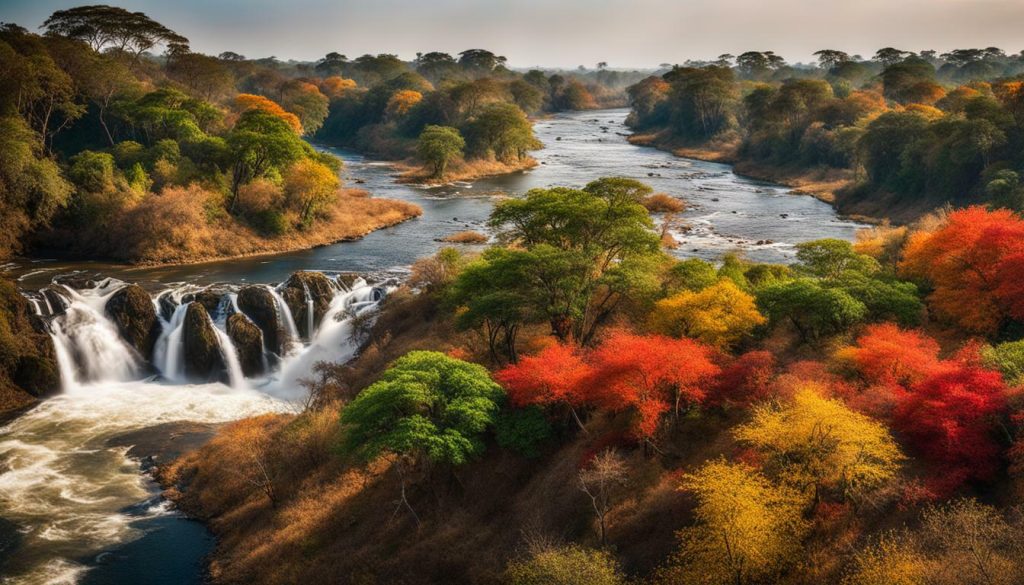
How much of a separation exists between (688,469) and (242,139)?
58.7 meters

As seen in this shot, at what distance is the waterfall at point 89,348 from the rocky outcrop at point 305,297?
1045 centimetres

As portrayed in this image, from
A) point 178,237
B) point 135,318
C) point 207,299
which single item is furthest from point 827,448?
point 178,237

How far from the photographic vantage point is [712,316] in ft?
117

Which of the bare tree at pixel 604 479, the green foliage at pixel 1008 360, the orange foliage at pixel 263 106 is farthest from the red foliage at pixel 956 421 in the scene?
the orange foliage at pixel 263 106

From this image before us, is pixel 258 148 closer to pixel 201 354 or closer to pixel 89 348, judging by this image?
pixel 201 354

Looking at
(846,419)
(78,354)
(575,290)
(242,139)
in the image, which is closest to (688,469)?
(846,419)

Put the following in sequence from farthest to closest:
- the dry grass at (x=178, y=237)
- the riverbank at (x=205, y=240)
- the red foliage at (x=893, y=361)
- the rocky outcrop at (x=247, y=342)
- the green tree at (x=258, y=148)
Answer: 1. the green tree at (x=258, y=148)
2. the dry grass at (x=178, y=237)
3. the riverbank at (x=205, y=240)
4. the rocky outcrop at (x=247, y=342)
5. the red foliage at (x=893, y=361)

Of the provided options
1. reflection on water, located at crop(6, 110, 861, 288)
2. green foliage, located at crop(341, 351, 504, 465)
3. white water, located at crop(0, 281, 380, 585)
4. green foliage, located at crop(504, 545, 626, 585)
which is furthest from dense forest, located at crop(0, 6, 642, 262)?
green foliage, located at crop(504, 545, 626, 585)

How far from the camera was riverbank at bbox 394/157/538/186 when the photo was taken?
110 metres

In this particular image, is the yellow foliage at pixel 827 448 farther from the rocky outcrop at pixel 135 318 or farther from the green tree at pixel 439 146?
the green tree at pixel 439 146

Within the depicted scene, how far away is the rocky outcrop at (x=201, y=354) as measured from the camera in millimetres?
47378

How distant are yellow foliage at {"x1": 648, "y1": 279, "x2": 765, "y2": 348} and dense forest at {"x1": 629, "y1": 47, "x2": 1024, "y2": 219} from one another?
42.8 metres

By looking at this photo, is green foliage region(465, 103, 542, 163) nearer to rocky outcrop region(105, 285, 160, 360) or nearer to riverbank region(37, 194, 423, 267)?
riverbank region(37, 194, 423, 267)

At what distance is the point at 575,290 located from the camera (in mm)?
39719
